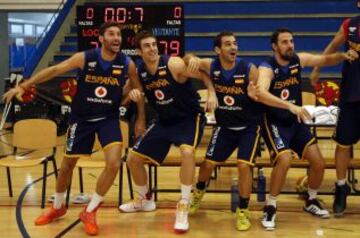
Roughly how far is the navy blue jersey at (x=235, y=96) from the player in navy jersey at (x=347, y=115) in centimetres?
82

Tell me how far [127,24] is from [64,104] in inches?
102

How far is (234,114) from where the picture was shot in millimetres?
4793

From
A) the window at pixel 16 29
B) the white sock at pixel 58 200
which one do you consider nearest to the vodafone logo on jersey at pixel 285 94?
the white sock at pixel 58 200

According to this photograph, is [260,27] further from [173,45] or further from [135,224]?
[135,224]

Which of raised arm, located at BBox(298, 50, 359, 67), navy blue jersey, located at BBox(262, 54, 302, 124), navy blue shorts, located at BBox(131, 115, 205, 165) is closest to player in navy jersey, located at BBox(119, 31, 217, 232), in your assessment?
navy blue shorts, located at BBox(131, 115, 205, 165)

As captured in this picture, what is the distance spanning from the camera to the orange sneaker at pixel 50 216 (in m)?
4.83

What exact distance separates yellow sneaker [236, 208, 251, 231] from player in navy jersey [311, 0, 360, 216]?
92 cm

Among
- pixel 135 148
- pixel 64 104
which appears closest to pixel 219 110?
pixel 135 148

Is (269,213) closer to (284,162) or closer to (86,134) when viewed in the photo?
(284,162)

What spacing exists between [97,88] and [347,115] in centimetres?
228

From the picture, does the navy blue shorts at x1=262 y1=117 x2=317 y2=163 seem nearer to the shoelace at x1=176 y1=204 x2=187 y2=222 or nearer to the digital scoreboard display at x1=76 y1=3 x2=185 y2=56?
the shoelace at x1=176 y1=204 x2=187 y2=222

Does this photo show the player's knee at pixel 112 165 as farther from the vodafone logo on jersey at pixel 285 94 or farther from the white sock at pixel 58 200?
the vodafone logo on jersey at pixel 285 94

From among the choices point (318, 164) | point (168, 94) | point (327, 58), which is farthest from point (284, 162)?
point (168, 94)

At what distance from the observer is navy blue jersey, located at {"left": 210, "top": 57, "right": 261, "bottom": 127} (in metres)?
4.77
